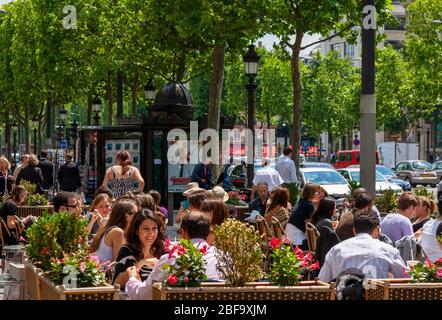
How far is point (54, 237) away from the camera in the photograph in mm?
9133

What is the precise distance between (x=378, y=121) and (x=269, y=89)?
16951 millimetres

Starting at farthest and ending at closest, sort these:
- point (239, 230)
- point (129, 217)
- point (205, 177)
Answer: point (205, 177)
point (129, 217)
point (239, 230)

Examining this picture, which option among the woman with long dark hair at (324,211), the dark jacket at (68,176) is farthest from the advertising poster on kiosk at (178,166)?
the woman with long dark hair at (324,211)

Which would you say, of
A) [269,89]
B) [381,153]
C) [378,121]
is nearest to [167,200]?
[381,153]

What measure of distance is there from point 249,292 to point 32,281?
7.40 ft

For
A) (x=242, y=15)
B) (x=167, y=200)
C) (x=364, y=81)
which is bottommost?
(x=167, y=200)

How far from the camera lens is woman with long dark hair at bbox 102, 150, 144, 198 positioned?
63.7 feet

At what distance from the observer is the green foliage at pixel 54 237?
9016 millimetres

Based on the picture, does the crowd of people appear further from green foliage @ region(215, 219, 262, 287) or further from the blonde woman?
the blonde woman

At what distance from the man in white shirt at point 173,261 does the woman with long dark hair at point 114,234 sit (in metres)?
1.65

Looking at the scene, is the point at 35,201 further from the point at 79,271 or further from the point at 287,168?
the point at 79,271

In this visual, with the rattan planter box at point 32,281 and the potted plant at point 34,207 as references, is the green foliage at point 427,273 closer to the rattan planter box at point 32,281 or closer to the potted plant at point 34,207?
the rattan planter box at point 32,281
